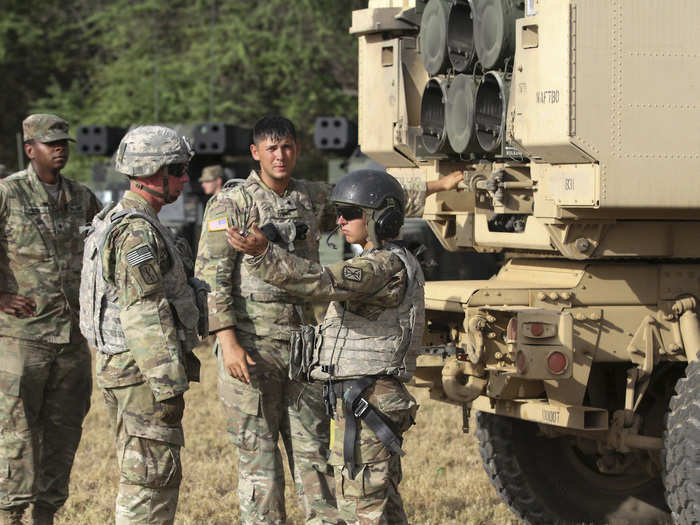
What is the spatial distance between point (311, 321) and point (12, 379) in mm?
1325

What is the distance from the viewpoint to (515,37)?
16.9ft

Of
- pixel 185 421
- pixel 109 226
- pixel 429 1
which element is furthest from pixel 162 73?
pixel 109 226

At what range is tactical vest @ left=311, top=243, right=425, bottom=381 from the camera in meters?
4.37

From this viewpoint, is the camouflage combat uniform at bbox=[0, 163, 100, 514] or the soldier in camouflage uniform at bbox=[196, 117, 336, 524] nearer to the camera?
the soldier in camouflage uniform at bbox=[196, 117, 336, 524]

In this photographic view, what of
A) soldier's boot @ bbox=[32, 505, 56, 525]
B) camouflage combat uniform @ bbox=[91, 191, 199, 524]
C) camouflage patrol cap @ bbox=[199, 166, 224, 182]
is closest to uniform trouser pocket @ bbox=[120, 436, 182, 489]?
camouflage combat uniform @ bbox=[91, 191, 199, 524]

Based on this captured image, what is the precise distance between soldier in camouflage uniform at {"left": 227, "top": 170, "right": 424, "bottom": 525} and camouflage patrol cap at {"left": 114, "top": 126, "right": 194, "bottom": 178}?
581 millimetres

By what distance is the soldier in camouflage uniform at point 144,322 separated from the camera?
423 cm

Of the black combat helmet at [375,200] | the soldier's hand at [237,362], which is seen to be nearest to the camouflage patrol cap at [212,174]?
the soldier's hand at [237,362]

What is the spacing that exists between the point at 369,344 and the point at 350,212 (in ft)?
1.57

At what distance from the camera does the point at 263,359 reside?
5066mm

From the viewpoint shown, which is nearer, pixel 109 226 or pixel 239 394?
pixel 109 226

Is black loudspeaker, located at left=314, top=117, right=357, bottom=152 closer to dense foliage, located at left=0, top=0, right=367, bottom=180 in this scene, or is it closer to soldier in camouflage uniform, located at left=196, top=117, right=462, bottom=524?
soldier in camouflage uniform, located at left=196, top=117, right=462, bottom=524

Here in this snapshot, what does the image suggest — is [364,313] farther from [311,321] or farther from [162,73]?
[162,73]

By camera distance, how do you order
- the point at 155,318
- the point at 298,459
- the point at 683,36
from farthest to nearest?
the point at 298,459 → the point at 683,36 → the point at 155,318
